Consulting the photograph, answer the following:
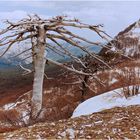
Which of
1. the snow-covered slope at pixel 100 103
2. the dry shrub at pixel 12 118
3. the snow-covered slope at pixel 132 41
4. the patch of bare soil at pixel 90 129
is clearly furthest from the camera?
the snow-covered slope at pixel 132 41

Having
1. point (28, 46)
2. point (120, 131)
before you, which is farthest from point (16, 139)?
point (28, 46)

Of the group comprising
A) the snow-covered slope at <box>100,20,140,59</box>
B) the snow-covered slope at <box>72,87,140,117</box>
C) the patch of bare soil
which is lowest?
the snow-covered slope at <box>72,87,140,117</box>

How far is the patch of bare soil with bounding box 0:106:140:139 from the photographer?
34.9 ft

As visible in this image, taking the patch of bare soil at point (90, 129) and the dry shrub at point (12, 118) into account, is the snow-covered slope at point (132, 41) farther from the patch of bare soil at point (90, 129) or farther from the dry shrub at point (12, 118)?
the patch of bare soil at point (90, 129)

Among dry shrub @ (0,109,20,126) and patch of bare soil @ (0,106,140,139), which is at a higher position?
patch of bare soil @ (0,106,140,139)

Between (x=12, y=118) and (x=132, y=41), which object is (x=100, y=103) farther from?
(x=132, y=41)

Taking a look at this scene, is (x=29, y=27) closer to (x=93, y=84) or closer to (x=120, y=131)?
(x=120, y=131)

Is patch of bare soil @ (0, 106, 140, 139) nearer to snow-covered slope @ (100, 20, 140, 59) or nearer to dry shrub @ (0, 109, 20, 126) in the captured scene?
dry shrub @ (0, 109, 20, 126)

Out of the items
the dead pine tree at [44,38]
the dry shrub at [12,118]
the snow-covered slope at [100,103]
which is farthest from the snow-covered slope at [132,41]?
the dead pine tree at [44,38]

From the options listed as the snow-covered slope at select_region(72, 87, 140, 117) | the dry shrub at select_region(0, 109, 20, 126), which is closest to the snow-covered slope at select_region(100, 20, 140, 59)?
the dry shrub at select_region(0, 109, 20, 126)

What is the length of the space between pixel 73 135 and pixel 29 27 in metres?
4.61

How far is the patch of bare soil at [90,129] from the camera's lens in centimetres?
1064

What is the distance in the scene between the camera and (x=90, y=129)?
11.0 meters

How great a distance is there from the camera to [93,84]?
51.5 meters
